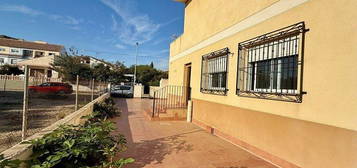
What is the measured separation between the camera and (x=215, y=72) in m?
6.86

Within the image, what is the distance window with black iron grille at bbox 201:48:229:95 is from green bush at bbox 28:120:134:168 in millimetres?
3833

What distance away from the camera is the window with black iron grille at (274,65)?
360 centimetres

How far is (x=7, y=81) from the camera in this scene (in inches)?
814

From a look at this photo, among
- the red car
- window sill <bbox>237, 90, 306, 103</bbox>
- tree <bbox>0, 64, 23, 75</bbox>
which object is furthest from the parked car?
tree <bbox>0, 64, 23, 75</bbox>

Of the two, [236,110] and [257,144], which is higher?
[236,110]

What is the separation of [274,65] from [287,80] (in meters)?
0.56

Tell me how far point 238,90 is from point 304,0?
247 centimetres

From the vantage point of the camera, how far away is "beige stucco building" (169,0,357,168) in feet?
9.13

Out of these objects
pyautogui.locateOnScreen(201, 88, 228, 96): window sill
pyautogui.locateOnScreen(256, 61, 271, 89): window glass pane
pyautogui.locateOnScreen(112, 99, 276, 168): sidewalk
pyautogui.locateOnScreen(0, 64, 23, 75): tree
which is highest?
pyautogui.locateOnScreen(0, 64, 23, 75): tree

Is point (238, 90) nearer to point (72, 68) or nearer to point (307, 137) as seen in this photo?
point (307, 137)

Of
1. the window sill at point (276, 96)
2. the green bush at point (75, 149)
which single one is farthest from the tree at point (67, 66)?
the window sill at point (276, 96)

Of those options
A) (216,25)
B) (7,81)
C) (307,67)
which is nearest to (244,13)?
(216,25)

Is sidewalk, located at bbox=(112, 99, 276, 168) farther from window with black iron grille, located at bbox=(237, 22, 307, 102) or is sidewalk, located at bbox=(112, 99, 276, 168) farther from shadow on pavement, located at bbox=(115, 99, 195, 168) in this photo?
window with black iron grille, located at bbox=(237, 22, 307, 102)

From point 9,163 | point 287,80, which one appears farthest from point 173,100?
point 9,163
